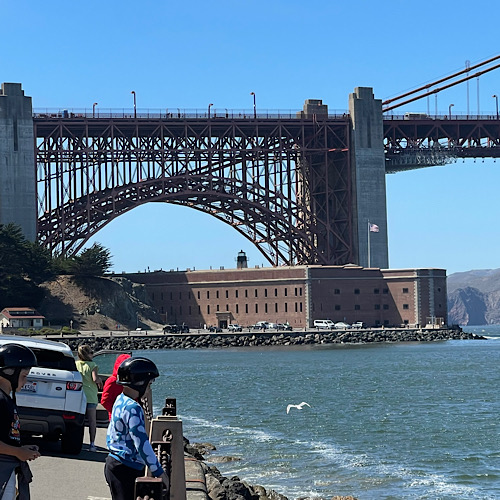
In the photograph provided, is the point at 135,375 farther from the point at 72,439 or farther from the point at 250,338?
the point at 250,338

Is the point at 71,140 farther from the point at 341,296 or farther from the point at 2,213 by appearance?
the point at 341,296

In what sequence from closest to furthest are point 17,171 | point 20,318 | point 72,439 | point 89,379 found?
point 72,439 → point 89,379 → point 20,318 → point 17,171

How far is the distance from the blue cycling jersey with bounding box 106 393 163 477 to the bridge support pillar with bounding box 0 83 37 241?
9742 cm

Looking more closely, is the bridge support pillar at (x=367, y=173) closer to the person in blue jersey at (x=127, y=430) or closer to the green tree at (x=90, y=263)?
the green tree at (x=90, y=263)

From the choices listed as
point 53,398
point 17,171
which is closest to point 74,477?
point 53,398

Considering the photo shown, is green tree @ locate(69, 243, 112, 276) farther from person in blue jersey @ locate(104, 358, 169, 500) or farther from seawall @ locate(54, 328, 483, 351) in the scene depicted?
person in blue jersey @ locate(104, 358, 169, 500)

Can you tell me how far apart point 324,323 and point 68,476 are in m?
98.7

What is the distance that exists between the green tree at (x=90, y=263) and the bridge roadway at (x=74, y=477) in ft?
307

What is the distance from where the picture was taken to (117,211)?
108m

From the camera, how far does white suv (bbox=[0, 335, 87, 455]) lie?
1708 cm

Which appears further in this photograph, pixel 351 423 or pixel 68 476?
pixel 351 423

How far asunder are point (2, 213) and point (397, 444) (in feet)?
264

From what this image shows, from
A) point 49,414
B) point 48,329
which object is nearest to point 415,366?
point 48,329

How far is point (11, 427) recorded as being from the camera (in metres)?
8.94
